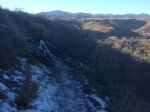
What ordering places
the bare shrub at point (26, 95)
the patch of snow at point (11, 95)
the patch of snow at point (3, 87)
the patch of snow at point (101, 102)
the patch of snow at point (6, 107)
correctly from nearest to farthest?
the patch of snow at point (6, 107) → the bare shrub at point (26, 95) → the patch of snow at point (11, 95) → the patch of snow at point (3, 87) → the patch of snow at point (101, 102)

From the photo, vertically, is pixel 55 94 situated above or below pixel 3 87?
below

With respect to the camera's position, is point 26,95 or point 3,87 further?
point 3,87

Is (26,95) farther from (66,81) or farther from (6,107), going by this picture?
(66,81)

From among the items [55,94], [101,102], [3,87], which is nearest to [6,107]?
[3,87]

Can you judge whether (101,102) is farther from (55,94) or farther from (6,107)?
(6,107)

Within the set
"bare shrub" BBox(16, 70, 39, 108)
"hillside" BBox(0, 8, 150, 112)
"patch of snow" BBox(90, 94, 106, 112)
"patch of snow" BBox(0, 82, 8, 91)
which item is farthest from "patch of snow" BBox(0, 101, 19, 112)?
"patch of snow" BBox(90, 94, 106, 112)

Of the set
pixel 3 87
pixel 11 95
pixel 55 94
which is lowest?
pixel 55 94

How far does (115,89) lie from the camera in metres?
10.3

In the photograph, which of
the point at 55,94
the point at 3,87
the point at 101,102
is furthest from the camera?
the point at 55,94

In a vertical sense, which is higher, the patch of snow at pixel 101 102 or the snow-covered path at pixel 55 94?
the snow-covered path at pixel 55 94

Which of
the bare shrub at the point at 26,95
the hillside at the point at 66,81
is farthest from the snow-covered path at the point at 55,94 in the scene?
the bare shrub at the point at 26,95

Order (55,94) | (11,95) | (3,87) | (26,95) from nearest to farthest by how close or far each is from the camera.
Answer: (26,95), (11,95), (3,87), (55,94)

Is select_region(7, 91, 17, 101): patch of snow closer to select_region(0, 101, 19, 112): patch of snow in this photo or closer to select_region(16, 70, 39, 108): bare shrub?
select_region(16, 70, 39, 108): bare shrub

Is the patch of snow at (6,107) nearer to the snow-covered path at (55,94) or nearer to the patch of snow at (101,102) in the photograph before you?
the snow-covered path at (55,94)
